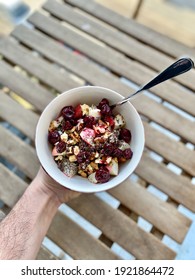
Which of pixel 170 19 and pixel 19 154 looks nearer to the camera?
pixel 19 154

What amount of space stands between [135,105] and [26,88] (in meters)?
0.25

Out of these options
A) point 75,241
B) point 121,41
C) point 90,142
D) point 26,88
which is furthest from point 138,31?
point 75,241

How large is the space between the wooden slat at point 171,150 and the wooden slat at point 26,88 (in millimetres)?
242

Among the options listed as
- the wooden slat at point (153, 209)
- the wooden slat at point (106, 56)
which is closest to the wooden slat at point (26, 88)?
the wooden slat at point (106, 56)

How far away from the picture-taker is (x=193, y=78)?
78 cm

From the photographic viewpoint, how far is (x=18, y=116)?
734mm

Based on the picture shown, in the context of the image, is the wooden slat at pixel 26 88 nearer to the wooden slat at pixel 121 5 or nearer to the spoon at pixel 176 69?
the spoon at pixel 176 69

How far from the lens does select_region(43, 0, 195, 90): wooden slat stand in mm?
793

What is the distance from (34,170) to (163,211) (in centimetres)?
28

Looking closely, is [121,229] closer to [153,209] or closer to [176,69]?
[153,209]

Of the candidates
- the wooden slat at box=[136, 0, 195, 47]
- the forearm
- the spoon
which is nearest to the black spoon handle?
the spoon

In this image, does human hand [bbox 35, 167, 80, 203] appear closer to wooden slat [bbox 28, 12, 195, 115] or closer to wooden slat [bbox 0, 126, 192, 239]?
wooden slat [bbox 0, 126, 192, 239]

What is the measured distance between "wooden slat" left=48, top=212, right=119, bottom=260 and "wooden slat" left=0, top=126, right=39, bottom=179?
0.11 meters
